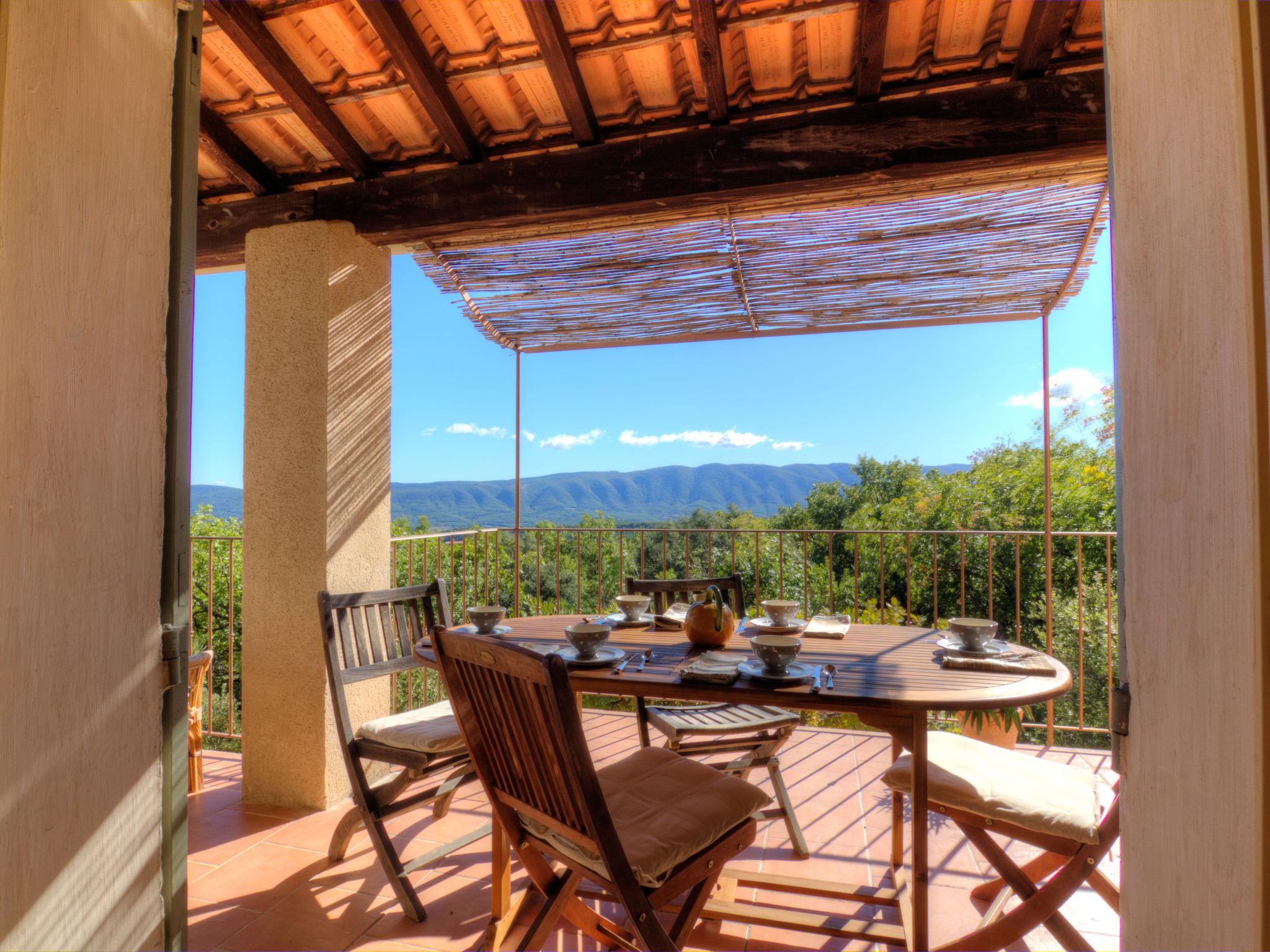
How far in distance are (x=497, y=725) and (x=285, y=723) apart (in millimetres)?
1758

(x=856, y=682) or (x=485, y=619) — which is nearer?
(x=856, y=682)

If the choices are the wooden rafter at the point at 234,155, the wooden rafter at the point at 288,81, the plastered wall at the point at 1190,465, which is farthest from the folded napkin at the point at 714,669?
the wooden rafter at the point at 234,155

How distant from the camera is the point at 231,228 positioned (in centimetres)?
301

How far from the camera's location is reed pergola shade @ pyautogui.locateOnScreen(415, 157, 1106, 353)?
2623 mm

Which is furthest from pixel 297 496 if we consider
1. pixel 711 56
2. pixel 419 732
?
pixel 711 56

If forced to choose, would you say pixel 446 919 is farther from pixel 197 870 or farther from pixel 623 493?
pixel 623 493

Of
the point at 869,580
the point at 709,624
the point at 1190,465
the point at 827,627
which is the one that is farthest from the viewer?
the point at 869,580

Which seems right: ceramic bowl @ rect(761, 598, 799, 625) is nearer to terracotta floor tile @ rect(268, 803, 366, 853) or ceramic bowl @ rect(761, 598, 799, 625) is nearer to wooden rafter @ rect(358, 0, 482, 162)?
terracotta floor tile @ rect(268, 803, 366, 853)

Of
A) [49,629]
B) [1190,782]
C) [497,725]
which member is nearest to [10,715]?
[49,629]

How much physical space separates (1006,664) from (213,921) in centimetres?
236

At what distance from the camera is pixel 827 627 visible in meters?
2.30

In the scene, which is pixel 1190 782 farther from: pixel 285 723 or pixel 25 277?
pixel 285 723

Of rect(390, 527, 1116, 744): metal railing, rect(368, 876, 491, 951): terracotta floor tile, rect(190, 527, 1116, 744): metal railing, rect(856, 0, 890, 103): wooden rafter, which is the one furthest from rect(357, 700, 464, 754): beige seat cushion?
rect(390, 527, 1116, 744): metal railing

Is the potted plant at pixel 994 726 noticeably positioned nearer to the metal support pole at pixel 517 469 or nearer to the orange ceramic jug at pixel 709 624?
the orange ceramic jug at pixel 709 624
